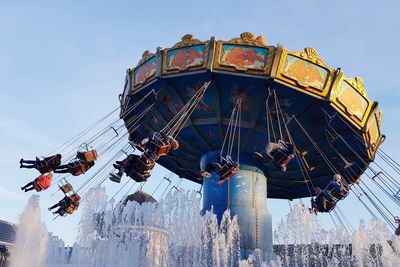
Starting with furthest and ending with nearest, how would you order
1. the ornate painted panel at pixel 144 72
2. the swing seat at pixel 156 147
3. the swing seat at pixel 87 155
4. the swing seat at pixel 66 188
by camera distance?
the ornate painted panel at pixel 144 72
the swing seat at pixel 66 188
the swing seat at pixel 87 155
the swing seat at pixel 156 147

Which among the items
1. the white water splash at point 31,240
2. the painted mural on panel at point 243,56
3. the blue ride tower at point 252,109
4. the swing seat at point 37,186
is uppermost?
the painted mural on panel at point 243,56

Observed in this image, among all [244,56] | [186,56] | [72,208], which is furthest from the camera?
[72,208]

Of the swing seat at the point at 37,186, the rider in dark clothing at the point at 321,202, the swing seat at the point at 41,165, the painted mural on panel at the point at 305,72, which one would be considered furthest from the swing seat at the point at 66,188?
the rider in dark clothing at the point at 321,202

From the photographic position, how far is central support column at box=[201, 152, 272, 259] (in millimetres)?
14602

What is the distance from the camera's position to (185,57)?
13875 millimetres

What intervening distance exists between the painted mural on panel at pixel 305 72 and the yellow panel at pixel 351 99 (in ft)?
1.51

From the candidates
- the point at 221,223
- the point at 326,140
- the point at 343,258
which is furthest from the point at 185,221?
the point at 343,258

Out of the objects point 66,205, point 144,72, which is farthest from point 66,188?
point 144,72

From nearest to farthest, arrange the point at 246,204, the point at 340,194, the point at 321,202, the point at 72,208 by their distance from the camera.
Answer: the point at 340,194 → the point at 321,202 → the point at 72,208 → the point at 246,204

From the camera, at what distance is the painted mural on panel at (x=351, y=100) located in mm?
13867

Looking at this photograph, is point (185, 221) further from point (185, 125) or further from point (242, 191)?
point (185, 125)

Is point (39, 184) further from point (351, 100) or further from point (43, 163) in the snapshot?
point (351, 100)

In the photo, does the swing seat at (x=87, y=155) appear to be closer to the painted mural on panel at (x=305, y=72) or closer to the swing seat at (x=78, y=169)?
the swing seat at (x=78, y=169)

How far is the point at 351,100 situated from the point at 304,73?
189 centimetres
